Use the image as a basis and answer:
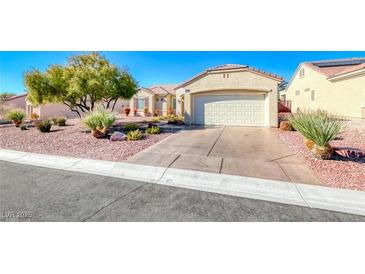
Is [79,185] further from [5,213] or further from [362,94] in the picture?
[362,94]

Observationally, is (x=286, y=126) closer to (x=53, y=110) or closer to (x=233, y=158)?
(x=233, y=158)

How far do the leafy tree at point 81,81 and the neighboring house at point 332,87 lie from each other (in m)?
A: 11.8

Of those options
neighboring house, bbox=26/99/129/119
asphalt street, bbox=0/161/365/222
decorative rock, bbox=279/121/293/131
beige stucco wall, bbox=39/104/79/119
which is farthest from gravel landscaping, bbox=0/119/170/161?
beige stucco wall, bbox=39/104/79/119

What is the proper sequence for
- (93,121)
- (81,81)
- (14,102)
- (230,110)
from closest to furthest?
1. (93,121)
2. (81,81)
3. (230,110)
4. (14,102)

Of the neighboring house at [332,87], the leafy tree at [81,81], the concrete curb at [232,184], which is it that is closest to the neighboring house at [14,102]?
the leafy tree at [81,81]

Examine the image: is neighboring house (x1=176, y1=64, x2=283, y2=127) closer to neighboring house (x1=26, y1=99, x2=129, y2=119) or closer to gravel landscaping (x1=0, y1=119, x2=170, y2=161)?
gravel landscaping (x1=0, y1=119, x2=170, y2=161)

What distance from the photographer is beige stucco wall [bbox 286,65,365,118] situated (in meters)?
14.0

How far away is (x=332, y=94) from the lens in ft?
54.9

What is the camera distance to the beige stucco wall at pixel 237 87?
44.4ft

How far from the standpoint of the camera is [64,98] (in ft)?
45.1

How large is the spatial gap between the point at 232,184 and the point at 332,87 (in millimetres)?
17678

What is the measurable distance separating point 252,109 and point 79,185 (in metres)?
12.6

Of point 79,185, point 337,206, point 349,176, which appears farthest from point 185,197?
point 349,176

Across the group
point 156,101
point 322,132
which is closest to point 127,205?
point 322,132
